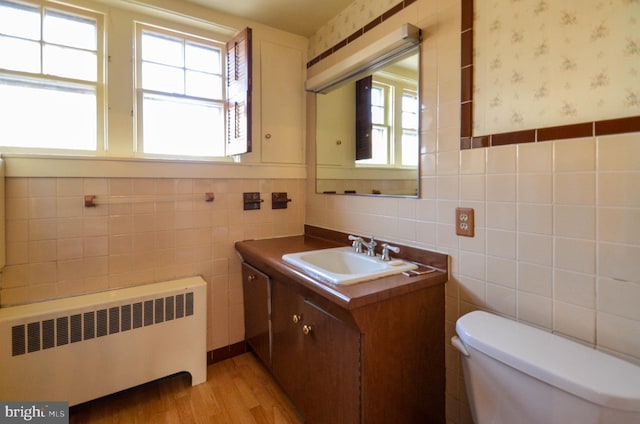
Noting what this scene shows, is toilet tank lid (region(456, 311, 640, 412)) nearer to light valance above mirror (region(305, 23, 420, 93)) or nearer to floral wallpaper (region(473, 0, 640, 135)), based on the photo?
floral wallpaper (region(473, 0, 640, 135))

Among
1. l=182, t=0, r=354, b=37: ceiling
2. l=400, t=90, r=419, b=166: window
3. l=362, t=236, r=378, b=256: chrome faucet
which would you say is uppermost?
l=182, t=0, r=354, b=37: ceiling

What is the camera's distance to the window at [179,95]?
1.94 m

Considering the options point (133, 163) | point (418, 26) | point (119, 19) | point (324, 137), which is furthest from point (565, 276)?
point (119, 19)

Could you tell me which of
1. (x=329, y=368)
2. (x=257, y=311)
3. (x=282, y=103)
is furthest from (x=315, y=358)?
(x=282, y=103)

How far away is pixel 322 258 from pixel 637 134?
4.50ft

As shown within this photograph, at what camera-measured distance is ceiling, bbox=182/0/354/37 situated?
6.44 ft

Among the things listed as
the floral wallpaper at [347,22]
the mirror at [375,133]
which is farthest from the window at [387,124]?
the floral wallpaper at [347,22]

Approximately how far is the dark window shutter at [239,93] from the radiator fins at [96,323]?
100 cm

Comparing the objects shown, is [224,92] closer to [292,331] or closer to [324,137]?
[324,137]

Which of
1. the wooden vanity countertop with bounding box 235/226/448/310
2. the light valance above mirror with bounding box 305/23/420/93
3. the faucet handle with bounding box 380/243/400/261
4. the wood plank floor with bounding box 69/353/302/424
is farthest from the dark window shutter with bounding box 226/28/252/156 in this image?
the wood plank floor with bounding box 69/353/302/424

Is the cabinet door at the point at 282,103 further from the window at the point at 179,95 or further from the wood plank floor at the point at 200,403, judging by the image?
the wood plank floor at the point at 200,403

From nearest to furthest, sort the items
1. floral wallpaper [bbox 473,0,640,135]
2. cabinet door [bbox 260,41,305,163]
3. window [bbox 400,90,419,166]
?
floral wallpaper [bbox 473,0,640,135] → window [bbox 400,90,419,166] → cabinet door [bbox 260,41,305,163]

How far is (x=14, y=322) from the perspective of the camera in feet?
4.70

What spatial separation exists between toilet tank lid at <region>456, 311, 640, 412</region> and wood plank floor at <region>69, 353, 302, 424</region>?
1120 millimetres
